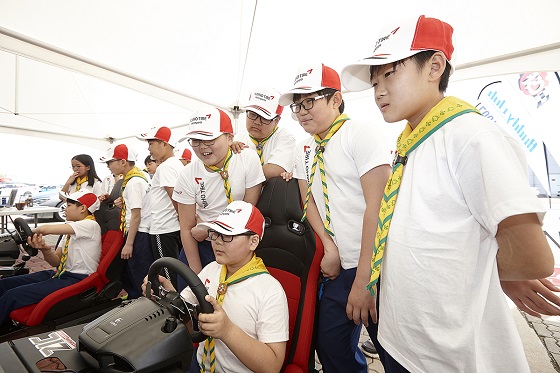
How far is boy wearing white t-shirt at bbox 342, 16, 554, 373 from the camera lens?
646mm

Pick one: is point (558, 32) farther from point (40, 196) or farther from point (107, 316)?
point (40, 196)

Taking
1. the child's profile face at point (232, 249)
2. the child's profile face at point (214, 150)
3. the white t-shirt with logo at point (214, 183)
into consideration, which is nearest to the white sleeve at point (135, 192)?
the white t-shirt with logo at point (214, 183)

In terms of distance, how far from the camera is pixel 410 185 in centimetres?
82

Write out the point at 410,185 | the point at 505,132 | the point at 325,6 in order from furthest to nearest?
the point at 325,6, the point at 410,185, the point at 505,132

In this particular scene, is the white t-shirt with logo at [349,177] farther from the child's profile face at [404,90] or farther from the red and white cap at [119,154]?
the red and white cap at [119,154]

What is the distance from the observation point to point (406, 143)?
34.5 inches

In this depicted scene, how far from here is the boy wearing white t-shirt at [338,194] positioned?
1192mm

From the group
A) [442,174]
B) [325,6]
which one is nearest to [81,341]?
[442,174]

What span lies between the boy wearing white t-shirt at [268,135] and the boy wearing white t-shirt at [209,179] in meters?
0.10

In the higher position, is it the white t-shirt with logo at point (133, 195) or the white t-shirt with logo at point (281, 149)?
the white t-shirt with logo at point (281, 149)

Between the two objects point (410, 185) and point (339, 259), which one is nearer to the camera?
point (410, 185)

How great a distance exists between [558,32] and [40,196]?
1095cm

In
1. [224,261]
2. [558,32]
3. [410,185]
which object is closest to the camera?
[410,185]

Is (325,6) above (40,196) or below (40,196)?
above
